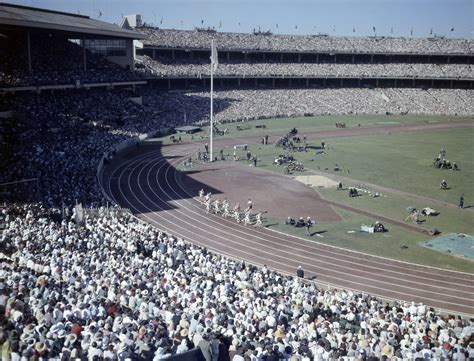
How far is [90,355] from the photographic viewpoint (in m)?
11.4

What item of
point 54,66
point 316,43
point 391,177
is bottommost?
point 391,177

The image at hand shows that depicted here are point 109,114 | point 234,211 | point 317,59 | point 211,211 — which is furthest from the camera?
point 317,59

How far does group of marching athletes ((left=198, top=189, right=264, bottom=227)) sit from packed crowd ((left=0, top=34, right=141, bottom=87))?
24730mm

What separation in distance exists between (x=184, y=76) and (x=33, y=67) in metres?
36.6

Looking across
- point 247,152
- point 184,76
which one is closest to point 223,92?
point 184,76

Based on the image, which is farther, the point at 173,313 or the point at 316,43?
the point at 316,43

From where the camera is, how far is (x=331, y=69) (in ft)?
350

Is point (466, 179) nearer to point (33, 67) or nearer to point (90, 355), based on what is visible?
point (90, 355)

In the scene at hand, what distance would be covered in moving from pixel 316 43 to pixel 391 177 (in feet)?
231

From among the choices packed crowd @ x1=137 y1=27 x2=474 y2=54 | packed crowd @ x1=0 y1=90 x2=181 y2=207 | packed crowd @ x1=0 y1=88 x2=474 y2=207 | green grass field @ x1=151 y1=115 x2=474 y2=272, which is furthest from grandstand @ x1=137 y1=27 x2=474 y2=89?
packed crowd @ x1=0 y1=90 x2=181 y2=207

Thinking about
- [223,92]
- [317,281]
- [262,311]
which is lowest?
[317,281]

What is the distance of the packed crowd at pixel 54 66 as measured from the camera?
51763 mm

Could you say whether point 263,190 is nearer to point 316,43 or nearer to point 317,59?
point 317,59

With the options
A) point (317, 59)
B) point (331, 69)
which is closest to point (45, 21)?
point (331, 69)
